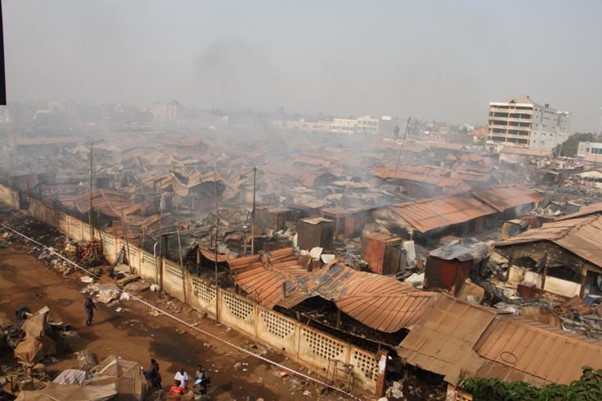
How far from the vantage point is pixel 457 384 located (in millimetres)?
7074

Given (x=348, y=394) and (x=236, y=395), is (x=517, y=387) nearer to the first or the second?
(x=348, y=394)

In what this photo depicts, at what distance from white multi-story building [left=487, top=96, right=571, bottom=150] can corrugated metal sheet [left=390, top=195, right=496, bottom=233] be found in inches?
2098

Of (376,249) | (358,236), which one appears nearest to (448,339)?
(376,249)

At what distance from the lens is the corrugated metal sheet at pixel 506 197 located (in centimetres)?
2325

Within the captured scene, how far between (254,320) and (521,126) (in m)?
72.4

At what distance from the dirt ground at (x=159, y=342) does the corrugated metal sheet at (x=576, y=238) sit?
8.59 m

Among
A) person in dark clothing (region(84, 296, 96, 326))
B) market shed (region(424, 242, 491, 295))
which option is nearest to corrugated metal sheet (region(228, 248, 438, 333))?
market shed (region(424, 242, 491, 295))

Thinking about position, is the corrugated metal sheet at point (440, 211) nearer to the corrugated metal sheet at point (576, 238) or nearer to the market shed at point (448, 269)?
the corrugated metal sheet at point (576, 238)

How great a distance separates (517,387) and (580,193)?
109 ft

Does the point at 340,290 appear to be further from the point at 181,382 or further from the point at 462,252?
the point at 462,252

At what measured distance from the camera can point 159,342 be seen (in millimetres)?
10297

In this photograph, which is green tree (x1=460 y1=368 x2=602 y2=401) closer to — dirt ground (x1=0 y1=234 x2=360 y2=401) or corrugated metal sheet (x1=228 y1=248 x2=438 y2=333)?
corrugated metal sheet (x1=228 y1=248 x2=438 y2=333)

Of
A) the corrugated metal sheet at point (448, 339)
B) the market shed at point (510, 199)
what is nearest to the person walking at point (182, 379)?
the corrugated metal sheet at point (448, 339)

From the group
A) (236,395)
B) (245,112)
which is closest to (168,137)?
(245,112)
